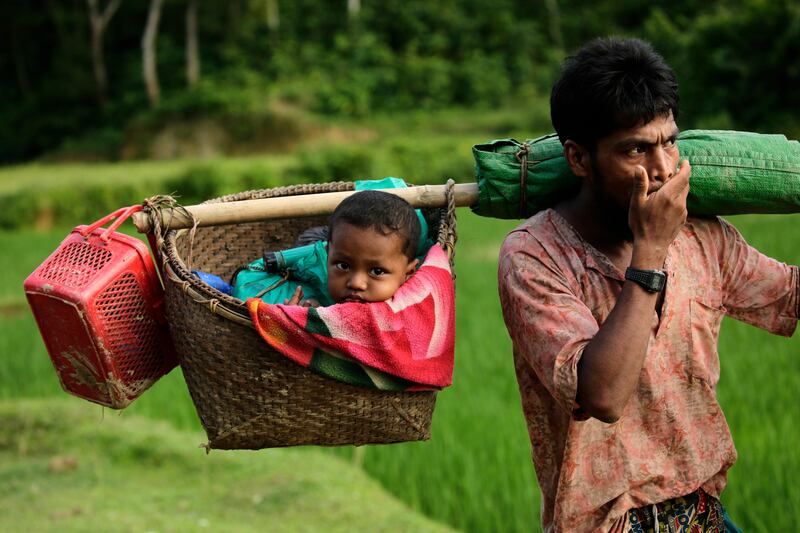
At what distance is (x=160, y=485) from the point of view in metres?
4.90

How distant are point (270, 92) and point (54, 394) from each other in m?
17.4

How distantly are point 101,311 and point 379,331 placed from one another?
0.66 m

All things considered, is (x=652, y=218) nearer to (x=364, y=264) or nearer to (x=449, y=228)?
(x=449, y=228)

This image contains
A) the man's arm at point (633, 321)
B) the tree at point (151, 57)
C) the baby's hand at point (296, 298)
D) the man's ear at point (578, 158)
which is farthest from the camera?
the tree at point (151, 57)

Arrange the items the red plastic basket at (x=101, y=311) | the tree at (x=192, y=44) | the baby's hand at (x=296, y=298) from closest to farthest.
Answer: the red plastic basket at (x=101, y=311), the baby's hand at (x=296, y=298), the tree at (x=192, y=44)

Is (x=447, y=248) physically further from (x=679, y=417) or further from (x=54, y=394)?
(x=54, y=394)

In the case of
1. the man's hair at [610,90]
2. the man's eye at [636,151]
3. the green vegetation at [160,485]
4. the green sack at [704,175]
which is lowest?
the green vegetation at [160,485]

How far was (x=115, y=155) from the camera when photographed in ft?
76.7

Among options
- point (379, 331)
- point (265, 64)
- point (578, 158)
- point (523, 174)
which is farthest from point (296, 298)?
point (265, 64)

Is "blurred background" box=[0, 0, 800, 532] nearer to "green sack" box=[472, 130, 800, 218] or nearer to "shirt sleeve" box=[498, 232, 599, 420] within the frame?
"green sack" box=[472, 130, 800, 218]

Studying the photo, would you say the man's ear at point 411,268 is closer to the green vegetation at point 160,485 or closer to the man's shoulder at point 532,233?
the man's shoulder at point 532,233

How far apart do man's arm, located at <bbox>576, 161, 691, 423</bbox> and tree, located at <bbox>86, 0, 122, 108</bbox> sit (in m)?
25.1

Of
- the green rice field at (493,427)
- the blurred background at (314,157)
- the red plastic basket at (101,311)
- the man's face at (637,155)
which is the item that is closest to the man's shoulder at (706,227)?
the man's face at (637,155)

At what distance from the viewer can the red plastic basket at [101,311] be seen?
217cm
